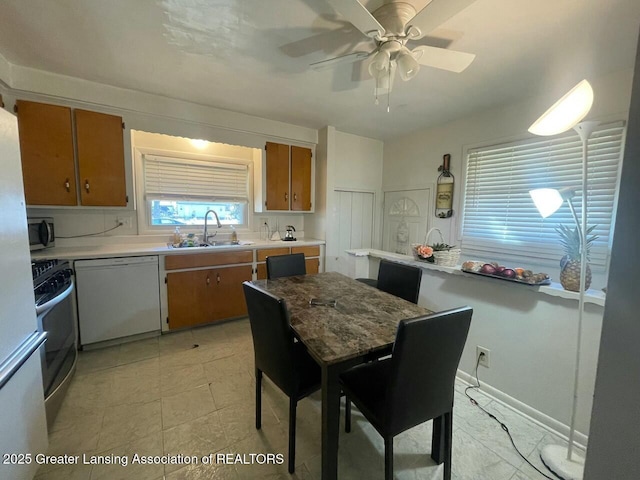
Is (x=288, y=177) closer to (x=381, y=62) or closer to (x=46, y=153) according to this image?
(x=381, y=62)

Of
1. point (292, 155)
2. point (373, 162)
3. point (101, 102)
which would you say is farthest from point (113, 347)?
point (373, 162)

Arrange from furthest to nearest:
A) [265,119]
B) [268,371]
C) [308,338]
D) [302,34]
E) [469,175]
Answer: [265,119]
[469,175]
[302,34]
[268,371]
[308,338]

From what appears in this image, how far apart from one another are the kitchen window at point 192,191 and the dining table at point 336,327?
200 cm

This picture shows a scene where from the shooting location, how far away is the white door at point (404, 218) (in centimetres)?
358

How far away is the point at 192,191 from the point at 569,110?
3.71 m

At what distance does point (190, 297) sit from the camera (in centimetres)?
292

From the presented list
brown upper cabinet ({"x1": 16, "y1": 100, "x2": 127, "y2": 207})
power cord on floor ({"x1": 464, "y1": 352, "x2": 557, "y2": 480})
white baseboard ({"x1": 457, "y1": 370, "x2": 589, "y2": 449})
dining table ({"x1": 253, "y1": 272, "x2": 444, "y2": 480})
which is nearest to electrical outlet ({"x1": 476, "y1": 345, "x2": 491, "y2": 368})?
power cord on floor ({"x1": 464, "y1": 352, "x2": 557, "y2": 480})

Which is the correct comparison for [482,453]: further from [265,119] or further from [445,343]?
[265,119]

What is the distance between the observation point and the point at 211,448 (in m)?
1.53

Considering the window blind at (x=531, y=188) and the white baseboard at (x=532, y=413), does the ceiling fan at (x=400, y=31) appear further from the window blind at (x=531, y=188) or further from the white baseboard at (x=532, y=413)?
the white baseboard at (x=532, y=413)

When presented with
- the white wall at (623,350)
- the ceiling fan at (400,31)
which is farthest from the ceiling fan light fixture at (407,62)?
the white wall at (623,350)

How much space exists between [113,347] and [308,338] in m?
2.52

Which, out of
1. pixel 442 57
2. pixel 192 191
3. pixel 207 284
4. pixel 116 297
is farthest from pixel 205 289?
pixel 442 57

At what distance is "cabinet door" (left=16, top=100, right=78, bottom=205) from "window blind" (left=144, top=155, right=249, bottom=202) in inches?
29.7
